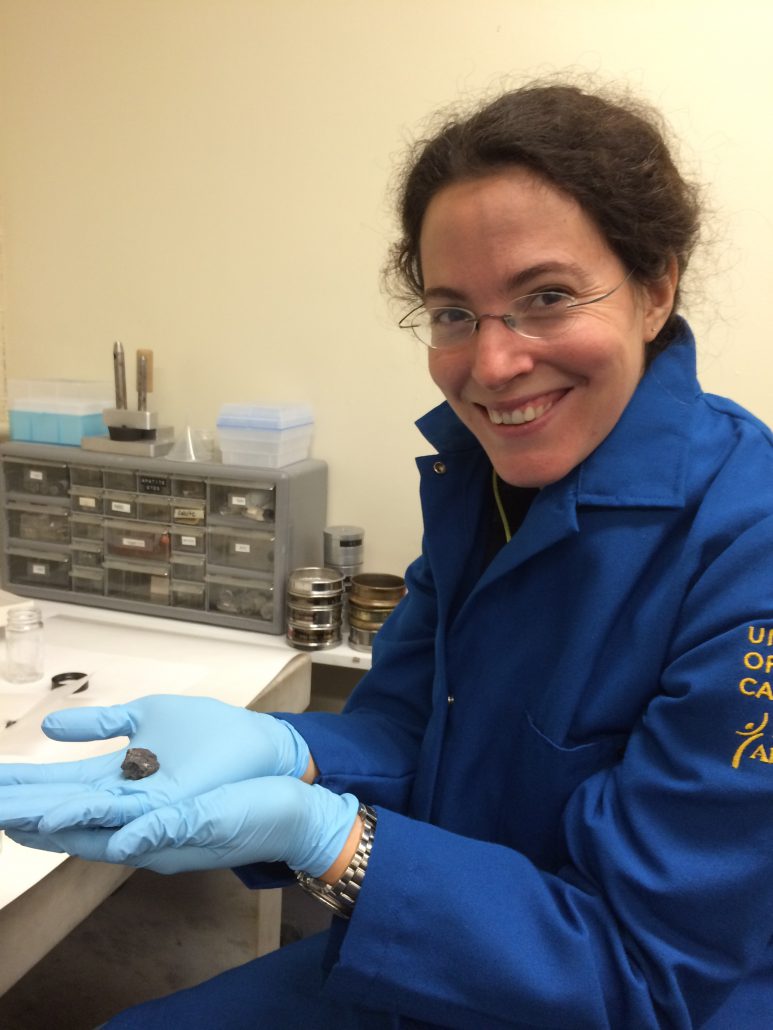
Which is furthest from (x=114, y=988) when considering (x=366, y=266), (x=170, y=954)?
(x=366, y=266)

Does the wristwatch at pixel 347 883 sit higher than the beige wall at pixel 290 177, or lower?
lower

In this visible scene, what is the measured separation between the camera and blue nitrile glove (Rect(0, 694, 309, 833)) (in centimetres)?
66

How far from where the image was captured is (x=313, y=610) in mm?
1488

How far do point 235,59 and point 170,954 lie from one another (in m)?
1.88

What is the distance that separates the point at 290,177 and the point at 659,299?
1.08 m

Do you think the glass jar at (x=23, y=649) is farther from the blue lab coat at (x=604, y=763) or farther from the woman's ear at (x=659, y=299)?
the woman's ear at (x=659, y=299)

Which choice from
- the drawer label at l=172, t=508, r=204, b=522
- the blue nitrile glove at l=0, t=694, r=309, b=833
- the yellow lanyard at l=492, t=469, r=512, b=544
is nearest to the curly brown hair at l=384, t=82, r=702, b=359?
the yellow lanyard at l=492, t=469, r=512, b=544

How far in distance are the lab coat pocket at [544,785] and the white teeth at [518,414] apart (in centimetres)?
31

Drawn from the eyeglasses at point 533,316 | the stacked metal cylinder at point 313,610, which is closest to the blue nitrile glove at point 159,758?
the eyeglasses at point 533,316

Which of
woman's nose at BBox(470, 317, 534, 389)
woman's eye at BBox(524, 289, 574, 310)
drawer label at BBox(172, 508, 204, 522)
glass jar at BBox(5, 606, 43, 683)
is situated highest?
woman's eye at BBox(524, 289, 574, 310)

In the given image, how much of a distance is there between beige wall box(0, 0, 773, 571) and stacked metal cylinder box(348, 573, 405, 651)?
0.17m

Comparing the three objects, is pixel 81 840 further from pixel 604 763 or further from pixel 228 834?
pixel 604 763

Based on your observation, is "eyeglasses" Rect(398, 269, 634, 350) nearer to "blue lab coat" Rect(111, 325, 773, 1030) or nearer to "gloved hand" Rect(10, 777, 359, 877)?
"blue lab coat" Rect(111, 325, 773, 1030)

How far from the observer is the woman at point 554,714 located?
2.11ft
